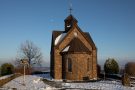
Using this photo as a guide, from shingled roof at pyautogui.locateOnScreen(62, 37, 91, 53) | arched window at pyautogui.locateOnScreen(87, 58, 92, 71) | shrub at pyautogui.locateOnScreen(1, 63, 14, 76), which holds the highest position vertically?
shingled roof at pyautogui.locateOnScreen(62, 37, 91, 53)

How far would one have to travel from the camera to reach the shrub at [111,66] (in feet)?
170

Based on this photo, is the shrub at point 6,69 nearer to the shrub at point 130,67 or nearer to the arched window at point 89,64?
the arched window at point 89,64

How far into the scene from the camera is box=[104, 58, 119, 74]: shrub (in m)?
51.8

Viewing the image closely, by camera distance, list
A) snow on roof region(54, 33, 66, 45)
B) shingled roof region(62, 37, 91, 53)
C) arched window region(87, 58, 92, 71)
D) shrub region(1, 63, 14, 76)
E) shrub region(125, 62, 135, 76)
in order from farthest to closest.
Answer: shrub region(1, 63, 14, 76), shrub region(125, 62, 135, 76), snow on roof region(54, 33, 66, 45), arched window region(87, 58, 92, 71), shingled roof region(62, 37, 91, 53)

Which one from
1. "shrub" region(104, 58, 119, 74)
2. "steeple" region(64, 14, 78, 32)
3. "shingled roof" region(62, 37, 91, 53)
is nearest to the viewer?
"shingled roof" region(62, 37, 91, 53)

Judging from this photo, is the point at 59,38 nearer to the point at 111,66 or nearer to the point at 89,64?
the point at 89,64

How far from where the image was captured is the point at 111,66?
52344 millimetres

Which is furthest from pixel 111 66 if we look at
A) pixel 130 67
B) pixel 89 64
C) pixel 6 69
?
pixel 6 69

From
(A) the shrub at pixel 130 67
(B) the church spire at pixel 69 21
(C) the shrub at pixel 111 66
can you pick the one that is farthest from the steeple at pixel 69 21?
(A) the shrub at pixel 130 67

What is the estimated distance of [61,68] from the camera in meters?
42.4

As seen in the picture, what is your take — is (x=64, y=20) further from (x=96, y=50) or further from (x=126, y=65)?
(x=126, y=65)

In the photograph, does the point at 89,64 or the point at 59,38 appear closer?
the point at 89,64

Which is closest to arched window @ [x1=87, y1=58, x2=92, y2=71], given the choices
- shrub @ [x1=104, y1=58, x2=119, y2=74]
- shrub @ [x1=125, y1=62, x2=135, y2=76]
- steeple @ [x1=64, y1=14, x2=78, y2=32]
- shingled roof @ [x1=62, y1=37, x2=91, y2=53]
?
shingled roof @ [x1=62, y1=37, x2=91, y2=53]

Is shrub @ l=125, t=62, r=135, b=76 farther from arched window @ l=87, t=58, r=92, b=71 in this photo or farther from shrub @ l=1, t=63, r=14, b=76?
shrub @ l=1, t=63, r=14, b=76
